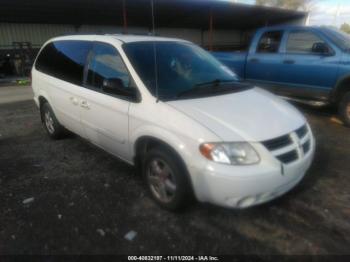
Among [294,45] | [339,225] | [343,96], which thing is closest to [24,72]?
[294,45]

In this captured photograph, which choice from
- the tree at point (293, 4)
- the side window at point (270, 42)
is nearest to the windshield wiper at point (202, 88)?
the side window at point (270, 42)

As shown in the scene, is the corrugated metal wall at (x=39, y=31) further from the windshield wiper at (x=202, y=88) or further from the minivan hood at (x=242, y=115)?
the minivan hood at (x=242, y=115)

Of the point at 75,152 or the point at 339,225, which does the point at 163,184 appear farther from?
the point at 75,152

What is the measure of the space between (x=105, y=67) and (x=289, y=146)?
7.49ft

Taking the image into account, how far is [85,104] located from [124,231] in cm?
179

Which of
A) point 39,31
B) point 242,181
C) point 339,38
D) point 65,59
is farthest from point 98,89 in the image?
point 39,31

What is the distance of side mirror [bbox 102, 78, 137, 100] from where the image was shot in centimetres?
309

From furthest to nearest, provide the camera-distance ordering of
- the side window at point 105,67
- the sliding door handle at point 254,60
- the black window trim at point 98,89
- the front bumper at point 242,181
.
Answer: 1. the sliding door handle at point 254,60
2. the side window at point 105,67
3. the black window trim at point 98,89
4. the front bumper at point 242,181

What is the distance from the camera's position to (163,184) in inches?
116

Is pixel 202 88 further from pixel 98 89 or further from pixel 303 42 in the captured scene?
pixel 303 42

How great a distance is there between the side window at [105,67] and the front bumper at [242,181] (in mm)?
1389

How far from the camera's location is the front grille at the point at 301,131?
2823 millimetres

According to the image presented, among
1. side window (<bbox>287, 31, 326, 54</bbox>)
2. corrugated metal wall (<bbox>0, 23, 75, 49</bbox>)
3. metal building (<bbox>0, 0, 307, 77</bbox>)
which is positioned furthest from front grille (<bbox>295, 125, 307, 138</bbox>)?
corrugated metal wall (<bbox>0, 23, 75, 49</bbox>)

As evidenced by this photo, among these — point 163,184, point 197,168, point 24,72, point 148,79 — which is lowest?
point 24,72
